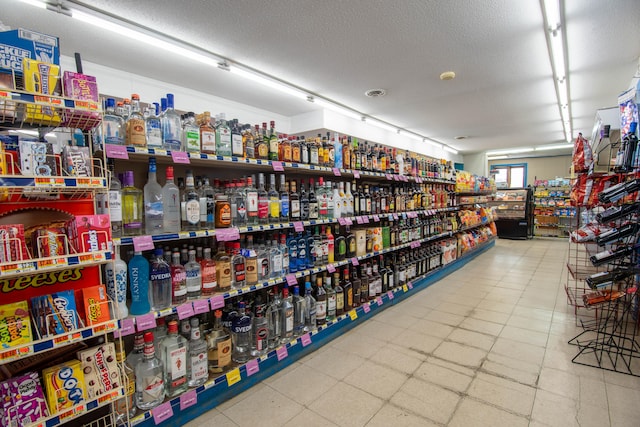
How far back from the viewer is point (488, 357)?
2791 mm

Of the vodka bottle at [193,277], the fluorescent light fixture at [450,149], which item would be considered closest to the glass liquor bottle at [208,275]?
the vodka bottle at [193,277]

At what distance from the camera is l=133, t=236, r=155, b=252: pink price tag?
67.4 inches

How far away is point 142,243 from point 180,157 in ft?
1.95

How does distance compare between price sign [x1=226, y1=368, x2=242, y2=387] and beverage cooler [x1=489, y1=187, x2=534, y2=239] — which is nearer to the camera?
price sign [x1=226, y1=368, x2=242, y2=387]

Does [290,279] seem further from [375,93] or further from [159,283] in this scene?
[375,93]

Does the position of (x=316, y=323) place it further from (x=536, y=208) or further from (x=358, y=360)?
(x=536, y=208)

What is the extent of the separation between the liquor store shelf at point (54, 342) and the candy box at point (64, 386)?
20 centimetres

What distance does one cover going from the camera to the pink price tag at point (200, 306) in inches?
78.3

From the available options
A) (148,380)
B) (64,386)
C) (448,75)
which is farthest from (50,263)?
(448,75)

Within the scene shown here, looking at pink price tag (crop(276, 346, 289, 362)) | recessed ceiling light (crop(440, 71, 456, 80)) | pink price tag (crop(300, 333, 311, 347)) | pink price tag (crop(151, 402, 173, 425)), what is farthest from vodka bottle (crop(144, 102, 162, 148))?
recessed ceiling light (crop(440, 71, 456, 80))

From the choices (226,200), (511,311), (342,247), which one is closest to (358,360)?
(342,247)

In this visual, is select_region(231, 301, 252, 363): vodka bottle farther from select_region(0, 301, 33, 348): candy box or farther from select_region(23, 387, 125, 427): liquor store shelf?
select_region(0, 301, 33, 348): candy box

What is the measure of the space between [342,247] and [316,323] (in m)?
0.84

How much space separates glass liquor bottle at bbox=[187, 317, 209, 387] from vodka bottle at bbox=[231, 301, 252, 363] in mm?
270
